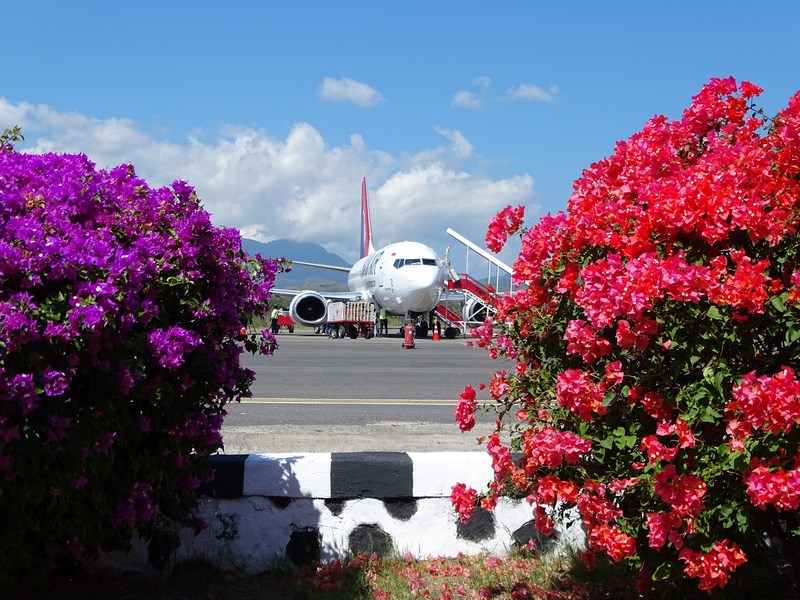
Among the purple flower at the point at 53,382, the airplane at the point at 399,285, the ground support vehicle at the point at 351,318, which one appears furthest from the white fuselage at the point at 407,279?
the purple flower at the point at 53,382

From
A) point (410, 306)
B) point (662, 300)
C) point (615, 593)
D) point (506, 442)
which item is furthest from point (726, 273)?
point (410, 306)

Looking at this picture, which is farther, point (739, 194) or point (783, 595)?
point (783, 595)

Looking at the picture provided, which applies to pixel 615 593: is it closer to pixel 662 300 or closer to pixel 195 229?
pixel 662 300

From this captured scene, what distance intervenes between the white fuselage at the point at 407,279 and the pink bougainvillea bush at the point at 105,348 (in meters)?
27.7

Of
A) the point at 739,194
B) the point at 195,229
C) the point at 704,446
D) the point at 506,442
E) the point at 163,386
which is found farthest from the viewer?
the point at 506,442

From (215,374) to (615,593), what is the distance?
1.76m

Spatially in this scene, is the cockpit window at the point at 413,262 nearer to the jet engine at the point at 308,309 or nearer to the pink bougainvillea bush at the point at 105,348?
the jet engine at the point at 308,309

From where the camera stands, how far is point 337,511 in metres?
3.65

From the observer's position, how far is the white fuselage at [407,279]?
102ft

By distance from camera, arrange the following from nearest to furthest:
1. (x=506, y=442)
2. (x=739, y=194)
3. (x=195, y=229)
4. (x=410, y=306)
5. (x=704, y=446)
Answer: (x=704, y=446) < (x=739, y=194) < (x=195, y=229) < (x=506, y=442) < (x=410, y=306)

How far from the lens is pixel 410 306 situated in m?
31.9

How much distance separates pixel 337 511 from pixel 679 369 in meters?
1.81

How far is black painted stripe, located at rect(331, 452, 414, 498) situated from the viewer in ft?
12.0

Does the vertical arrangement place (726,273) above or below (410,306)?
below
